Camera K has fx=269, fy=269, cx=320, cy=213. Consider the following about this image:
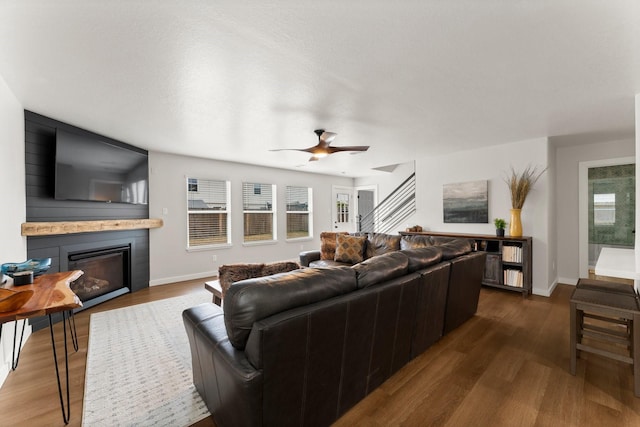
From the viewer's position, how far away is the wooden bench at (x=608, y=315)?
6.09 ft

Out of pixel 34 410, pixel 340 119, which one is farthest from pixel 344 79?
pixel 34 410

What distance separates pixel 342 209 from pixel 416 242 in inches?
162

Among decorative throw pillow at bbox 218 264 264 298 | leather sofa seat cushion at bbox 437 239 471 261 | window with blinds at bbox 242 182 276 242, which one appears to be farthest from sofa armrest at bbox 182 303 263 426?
window with blinds at bbox 242 182 276 242

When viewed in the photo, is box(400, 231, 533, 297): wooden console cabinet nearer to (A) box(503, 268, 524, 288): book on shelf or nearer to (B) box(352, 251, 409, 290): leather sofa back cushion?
(A) box(503, 268, 524, 288): book on shelf

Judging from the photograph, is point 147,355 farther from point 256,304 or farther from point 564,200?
point 564,200

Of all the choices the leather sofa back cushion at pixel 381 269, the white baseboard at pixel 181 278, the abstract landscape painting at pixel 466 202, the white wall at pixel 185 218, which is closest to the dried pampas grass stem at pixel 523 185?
→ the abstract landscape painting at pixel 466 202

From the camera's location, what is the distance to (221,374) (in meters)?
1.36

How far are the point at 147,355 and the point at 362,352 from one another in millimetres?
2015

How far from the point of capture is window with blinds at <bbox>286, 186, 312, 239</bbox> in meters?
6.80

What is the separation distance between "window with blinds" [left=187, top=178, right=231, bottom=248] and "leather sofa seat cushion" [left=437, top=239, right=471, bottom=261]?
14.1 feet

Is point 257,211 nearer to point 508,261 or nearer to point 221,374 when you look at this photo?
point 508,261

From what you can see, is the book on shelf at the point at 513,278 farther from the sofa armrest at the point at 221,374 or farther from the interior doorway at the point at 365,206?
the sofa armrest at the point at 221,374

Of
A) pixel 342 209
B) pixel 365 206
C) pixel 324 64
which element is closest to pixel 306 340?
pixel 324 64

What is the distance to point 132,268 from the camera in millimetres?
4367
